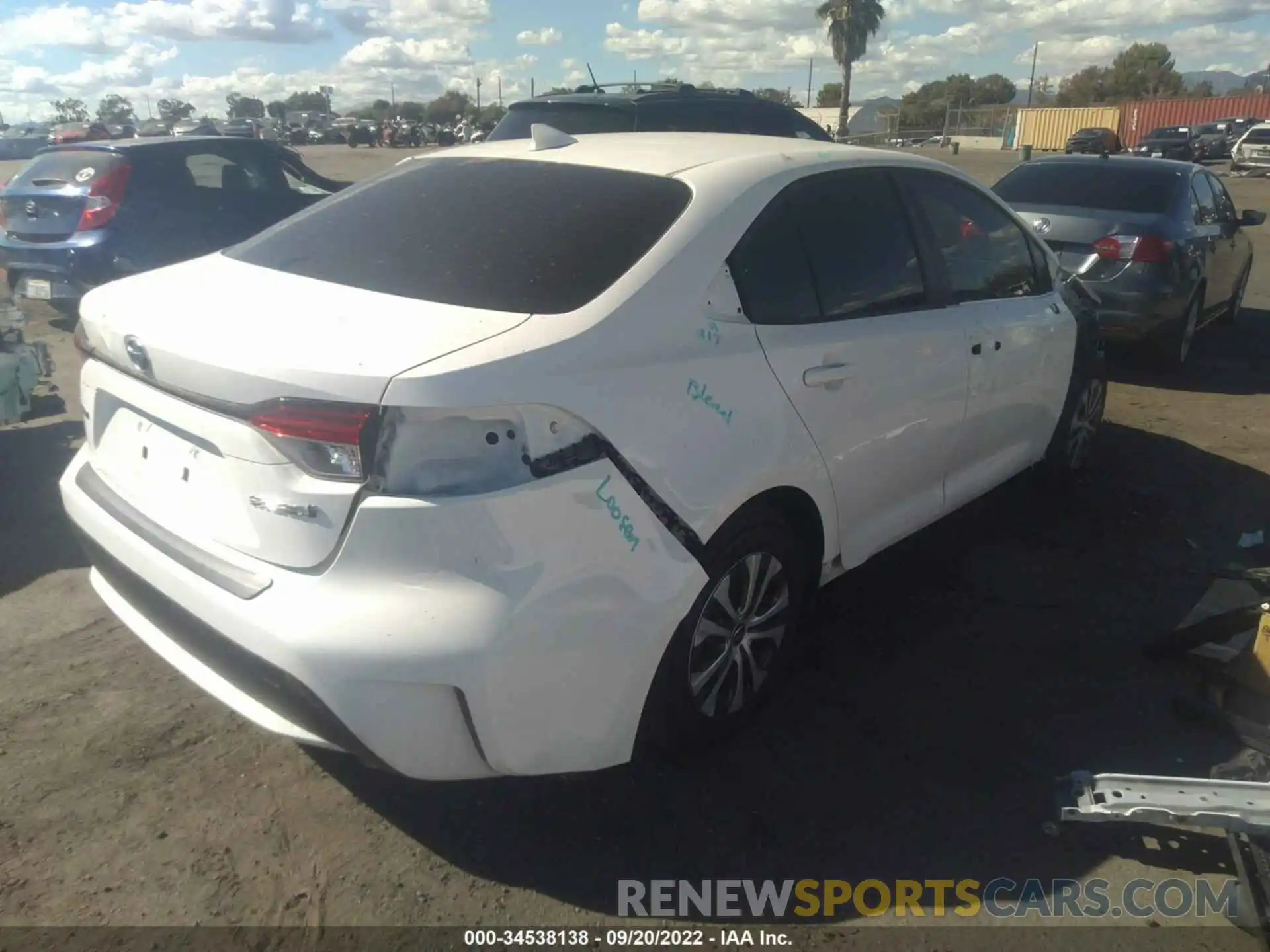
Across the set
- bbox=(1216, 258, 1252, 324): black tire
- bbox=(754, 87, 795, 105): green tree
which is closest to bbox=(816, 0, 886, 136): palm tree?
bbox=(754, 87, 795, 105): green tree

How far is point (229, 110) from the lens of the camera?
7494 centimetres

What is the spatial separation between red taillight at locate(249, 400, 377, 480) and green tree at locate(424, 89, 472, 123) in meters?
76.3

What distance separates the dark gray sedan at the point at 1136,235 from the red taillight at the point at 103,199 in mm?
7026

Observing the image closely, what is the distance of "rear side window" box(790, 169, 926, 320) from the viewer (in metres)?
3.19

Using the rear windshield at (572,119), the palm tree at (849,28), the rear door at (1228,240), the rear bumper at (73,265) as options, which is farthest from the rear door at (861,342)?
the palm tree at (849,28)

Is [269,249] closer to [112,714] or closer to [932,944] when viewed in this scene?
[112,714]

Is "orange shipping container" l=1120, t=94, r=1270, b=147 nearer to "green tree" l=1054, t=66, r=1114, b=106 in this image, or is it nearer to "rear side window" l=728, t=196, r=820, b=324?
"green tree" l=1054, t=66, r=1114, b=106

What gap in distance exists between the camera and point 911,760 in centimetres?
306

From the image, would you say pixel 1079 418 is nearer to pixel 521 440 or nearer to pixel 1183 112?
pixel 521 440

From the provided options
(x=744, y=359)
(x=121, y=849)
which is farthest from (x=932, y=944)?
(x=121, y=849)

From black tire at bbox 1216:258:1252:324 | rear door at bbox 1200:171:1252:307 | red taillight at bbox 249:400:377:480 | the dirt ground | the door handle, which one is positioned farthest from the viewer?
black tire at bbox 1216:258:1252:324

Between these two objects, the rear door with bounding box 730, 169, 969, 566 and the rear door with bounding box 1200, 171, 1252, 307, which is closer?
the rear door with bounding box 730, 169, 969, 566

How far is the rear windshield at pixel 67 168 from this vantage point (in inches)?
316

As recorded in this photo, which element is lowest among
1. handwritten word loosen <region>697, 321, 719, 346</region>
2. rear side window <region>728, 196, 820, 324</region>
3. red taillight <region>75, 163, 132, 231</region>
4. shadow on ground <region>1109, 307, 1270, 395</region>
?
shadow on ground <region>1109, 307, 1270, 395</region>
